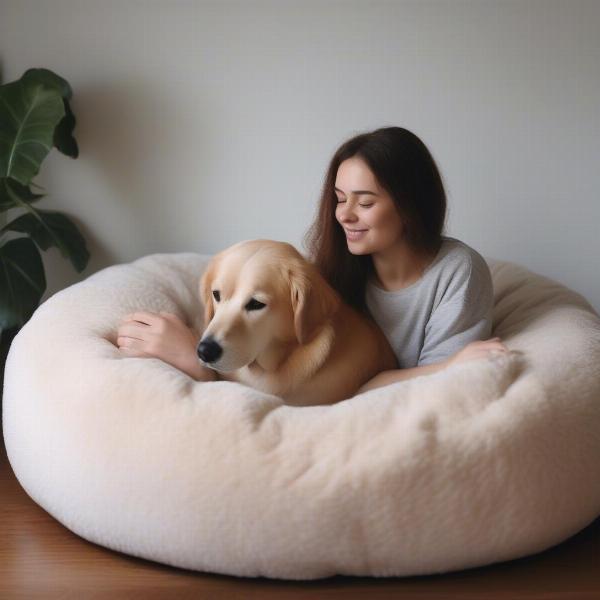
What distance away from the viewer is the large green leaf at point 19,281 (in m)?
2.40

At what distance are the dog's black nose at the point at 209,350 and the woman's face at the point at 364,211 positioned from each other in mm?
456

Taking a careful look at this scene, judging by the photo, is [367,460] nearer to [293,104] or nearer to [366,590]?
[366,590]

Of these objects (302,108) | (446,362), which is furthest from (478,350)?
(302,108)

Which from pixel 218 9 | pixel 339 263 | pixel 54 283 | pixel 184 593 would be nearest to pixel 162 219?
pixel 54 283

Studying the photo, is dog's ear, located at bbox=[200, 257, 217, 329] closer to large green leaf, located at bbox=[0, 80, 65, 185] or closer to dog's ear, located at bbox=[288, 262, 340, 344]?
dog's ear, located at bbox=[288, 262, 340, 344]

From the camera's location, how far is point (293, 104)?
2684 mm

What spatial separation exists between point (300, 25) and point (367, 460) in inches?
68.9

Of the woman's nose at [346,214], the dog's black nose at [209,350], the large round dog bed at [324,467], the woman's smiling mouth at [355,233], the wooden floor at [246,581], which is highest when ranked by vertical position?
the woman's nose at [346,214]

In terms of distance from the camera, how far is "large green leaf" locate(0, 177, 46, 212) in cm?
241

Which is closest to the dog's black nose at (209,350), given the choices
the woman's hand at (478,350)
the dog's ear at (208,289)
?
the dog's ear at (208,289)

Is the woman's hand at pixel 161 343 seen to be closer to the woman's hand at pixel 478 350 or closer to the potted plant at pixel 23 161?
the woman's hand at pixel 478 350

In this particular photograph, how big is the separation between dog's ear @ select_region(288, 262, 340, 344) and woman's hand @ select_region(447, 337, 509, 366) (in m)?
0.29

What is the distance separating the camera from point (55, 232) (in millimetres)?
2666

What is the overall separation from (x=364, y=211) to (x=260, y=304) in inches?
14.0
